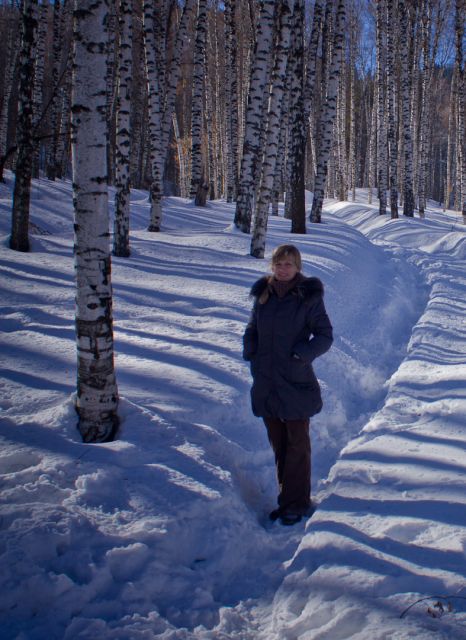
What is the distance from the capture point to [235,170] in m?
20.8

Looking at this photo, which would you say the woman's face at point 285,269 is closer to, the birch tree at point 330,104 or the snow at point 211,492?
the snow at point 211,492

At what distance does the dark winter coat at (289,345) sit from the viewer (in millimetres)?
3293

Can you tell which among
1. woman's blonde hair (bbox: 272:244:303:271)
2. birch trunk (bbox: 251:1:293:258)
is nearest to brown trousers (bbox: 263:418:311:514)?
woman's blonde hair (bbox: 272:244:303:271)

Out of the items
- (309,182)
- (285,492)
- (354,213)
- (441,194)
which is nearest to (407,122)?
(354,213)

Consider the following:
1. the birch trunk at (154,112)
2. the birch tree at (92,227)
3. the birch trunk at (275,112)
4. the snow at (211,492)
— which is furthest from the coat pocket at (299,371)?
the birch trunk at (154,112)

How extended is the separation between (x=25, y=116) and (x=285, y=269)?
735 cm

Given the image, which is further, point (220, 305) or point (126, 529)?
point (220, 305)

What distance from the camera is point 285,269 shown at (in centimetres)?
334

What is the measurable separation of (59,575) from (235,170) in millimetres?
20109

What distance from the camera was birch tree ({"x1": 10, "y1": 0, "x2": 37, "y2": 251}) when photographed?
8250mm

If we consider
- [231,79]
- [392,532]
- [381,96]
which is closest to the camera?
[392,532]

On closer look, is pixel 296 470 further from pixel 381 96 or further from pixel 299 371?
pixel 381 96

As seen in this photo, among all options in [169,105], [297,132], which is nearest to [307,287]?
[297,132]

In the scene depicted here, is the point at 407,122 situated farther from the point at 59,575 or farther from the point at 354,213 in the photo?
the point at 59,575
